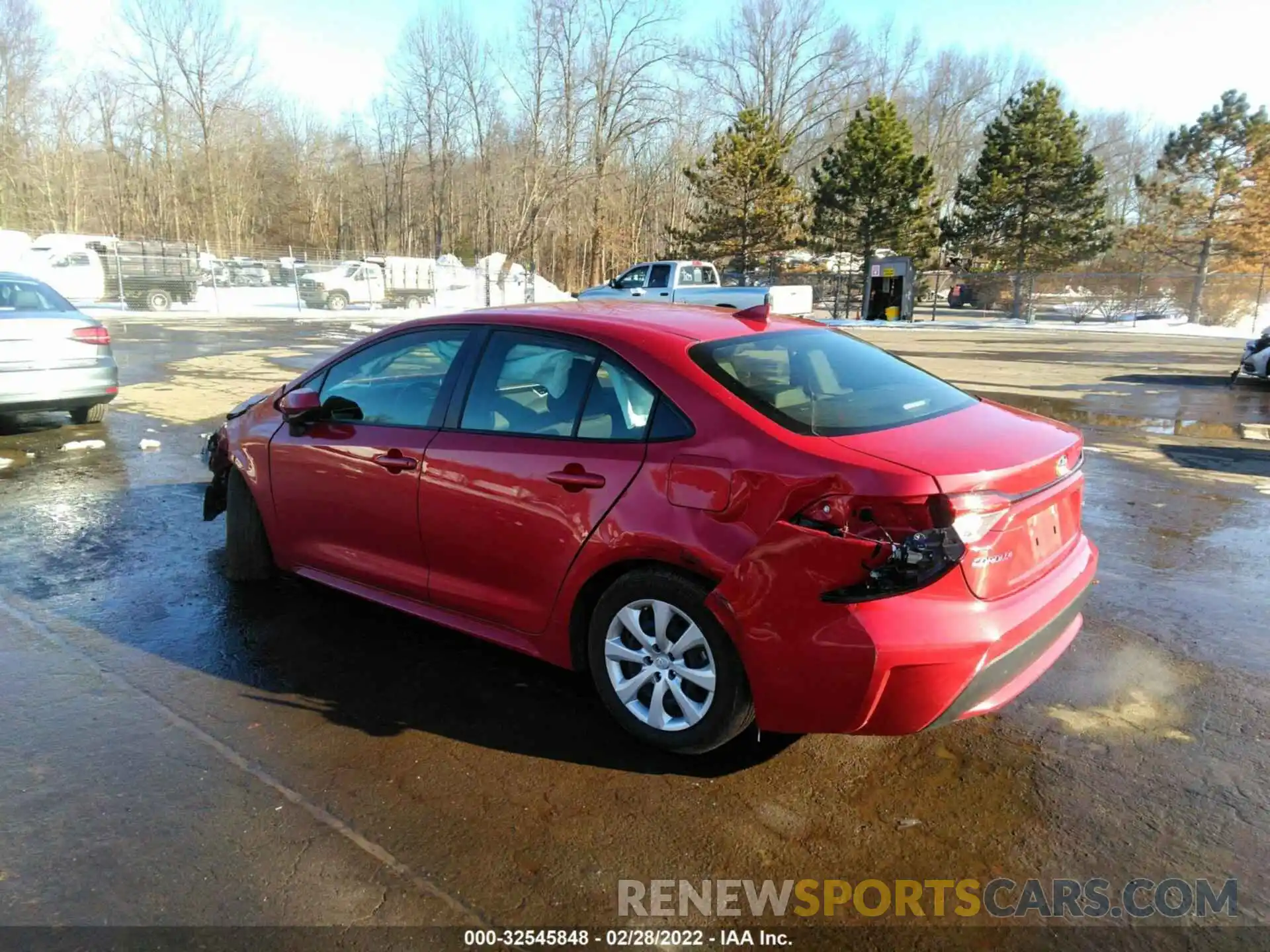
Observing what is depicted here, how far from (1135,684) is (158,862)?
3789 mm

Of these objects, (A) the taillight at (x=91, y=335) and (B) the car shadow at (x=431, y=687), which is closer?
(B) the car shadow at (x=431, y=687)

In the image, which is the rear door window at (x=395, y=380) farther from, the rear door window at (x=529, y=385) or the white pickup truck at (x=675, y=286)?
the white pickup truck at (x=675, y=286)

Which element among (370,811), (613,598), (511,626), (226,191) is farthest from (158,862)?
(226,191)

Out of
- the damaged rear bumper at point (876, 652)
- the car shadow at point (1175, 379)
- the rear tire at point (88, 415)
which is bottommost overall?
the rear tire at point (88, 415)

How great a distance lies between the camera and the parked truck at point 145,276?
102 ft

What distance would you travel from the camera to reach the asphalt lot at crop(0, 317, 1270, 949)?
2484 millimetres

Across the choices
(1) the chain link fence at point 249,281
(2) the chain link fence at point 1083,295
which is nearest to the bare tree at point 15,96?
(1) the chain link fence at point 249,281

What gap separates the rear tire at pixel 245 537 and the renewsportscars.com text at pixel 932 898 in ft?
9.75

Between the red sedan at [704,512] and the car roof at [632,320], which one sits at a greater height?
the car roof at [632,320]

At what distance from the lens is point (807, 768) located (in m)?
3.04

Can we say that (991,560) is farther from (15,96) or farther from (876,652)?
(15,96)

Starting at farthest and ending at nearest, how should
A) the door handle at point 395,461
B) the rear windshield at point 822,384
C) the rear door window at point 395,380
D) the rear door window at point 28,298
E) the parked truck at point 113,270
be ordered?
the parked truck at point 113,270 → the rear door window at point 28,298 → the rear door window at point 395,380 → the door handle at point 395,461 → the rear windshield at point 822,384

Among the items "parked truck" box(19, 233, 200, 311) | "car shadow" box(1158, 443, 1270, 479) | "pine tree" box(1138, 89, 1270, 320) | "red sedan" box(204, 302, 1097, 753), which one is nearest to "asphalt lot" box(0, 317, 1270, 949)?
"red sedan" box(204, 302, 1097, 753)

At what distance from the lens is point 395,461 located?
12.1 feet
